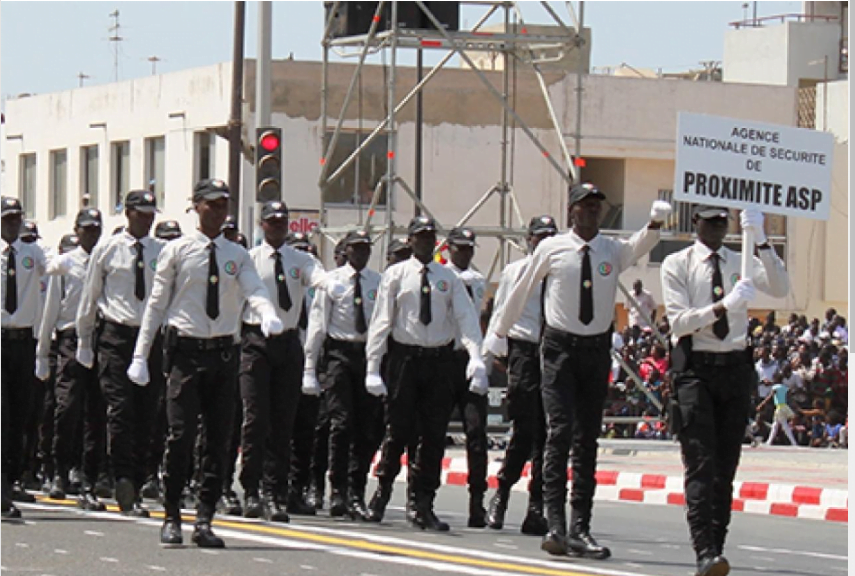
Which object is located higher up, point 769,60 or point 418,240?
point 769,60

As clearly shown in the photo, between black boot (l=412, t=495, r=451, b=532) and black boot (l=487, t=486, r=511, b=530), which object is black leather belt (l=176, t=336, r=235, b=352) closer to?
black boot (l=412, t=495, r=451, b=532)

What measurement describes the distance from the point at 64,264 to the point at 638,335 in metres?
18.1

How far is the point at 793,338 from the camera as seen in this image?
31938mm

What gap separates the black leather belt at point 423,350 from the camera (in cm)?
1526

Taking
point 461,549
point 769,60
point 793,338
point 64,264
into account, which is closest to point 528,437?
point 461,549

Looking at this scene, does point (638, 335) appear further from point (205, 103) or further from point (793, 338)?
point (205, 103)

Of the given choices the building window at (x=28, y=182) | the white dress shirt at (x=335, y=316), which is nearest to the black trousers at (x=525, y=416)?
the white dress shirt at (x=335, y=316)

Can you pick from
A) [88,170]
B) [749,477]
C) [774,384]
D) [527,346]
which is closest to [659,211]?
[527,346]

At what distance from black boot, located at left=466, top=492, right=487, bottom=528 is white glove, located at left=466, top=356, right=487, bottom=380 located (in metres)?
1.10

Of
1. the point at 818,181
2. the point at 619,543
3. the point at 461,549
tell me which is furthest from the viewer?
the point at 619,543

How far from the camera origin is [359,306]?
1638 centimetres

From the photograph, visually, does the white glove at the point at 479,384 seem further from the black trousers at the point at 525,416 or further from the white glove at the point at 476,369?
the black trousers at the point at 525,416

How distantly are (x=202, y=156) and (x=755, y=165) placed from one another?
32012mm

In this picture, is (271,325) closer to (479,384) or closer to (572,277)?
(572,277)
